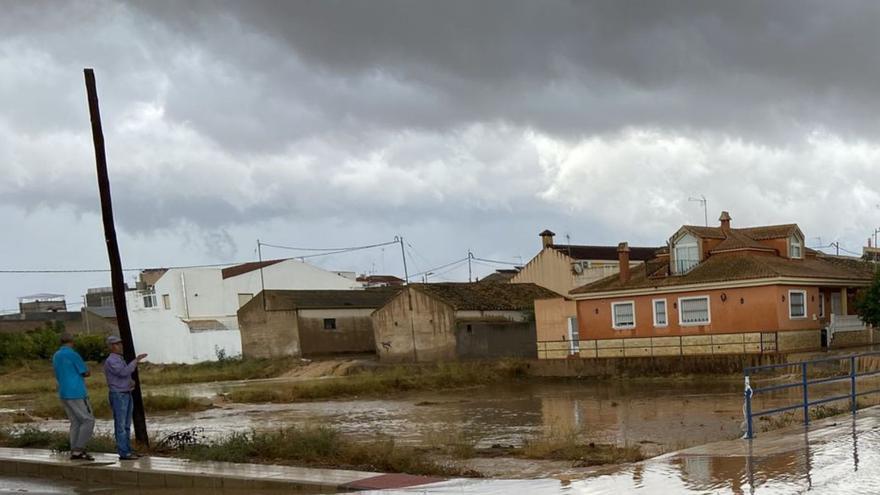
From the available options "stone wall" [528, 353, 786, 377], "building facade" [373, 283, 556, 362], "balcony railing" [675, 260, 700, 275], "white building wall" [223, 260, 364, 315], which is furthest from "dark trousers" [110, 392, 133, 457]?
"white building wall" [223, 260, 364, 315]

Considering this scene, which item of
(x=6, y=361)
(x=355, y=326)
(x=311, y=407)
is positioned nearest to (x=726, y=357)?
(x=311, y=407)

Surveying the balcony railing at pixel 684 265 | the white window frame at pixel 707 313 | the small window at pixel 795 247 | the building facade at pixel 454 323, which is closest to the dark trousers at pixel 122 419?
the white window frame at pixel 707 313

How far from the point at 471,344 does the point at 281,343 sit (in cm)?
1682

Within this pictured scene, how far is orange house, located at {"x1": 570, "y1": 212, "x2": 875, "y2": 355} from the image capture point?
129 feet

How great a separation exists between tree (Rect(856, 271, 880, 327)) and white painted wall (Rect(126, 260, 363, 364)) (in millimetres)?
40797

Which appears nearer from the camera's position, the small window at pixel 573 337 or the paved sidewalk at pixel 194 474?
the paved sidewalk at pixel 194 474

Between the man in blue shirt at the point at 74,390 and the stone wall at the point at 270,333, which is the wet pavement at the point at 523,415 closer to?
the man in blue shirt at the point at 74,390

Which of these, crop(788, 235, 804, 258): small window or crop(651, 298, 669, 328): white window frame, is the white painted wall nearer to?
crop(651, 298, 669, 328): white window frame

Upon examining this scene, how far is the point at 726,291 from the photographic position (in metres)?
40.4

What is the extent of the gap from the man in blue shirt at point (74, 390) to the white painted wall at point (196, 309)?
52515 millimetres

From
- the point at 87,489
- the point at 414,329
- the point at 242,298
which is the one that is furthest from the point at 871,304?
the point at 242,298

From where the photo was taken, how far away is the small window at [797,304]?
39.6m

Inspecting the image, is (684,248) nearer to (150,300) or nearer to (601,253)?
(601,253)

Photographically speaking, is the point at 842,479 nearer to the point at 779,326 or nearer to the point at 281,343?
the point at 779,326
